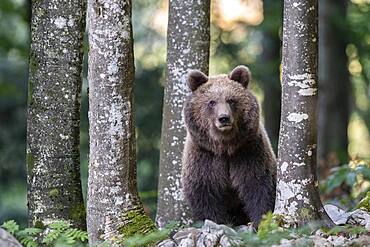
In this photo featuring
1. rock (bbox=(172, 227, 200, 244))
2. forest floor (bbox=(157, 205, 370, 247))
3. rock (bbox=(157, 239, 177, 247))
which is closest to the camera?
forest floor (bbox=(157, 205, 370, 247))

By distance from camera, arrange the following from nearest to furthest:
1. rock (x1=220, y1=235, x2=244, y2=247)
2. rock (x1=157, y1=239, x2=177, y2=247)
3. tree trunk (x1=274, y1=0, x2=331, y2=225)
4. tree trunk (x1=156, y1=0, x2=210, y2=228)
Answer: rock (x1=220, y1=235, x2=244, y2=247) → rock (x1=157, y1=239, x2=177, y2=247) → tree trunk (x1=274, y1=0, x2=331, y2=225) → tree trunk (x1=156, y1=0, x2=210, y2=228)

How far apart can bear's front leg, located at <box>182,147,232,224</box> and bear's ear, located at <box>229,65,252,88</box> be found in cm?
79

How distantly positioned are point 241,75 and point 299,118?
1581 mm

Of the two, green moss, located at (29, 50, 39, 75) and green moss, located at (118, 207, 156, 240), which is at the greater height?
green moss, located at (29, 50, 39, 75)

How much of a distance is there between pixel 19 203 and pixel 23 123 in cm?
271

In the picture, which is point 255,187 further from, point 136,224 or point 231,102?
point 136,224

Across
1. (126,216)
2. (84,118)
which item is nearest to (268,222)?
(126,216)

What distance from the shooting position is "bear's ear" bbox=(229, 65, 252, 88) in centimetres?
706

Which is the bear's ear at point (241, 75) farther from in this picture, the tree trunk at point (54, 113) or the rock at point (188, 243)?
the rock at point (188, 243)

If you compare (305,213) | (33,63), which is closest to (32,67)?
(33,63)

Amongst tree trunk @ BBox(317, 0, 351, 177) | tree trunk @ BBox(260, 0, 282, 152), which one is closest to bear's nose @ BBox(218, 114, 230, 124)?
tree trunk @ BBox(260, 0, 282, 152)

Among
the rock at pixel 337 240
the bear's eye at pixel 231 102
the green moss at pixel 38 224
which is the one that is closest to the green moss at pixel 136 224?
the green moss at pixel 38 224

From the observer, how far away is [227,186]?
690 centimetres

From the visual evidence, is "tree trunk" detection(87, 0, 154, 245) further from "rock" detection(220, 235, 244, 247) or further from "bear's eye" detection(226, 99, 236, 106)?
"bear's eye" detection(226, 99, 236, 106)
